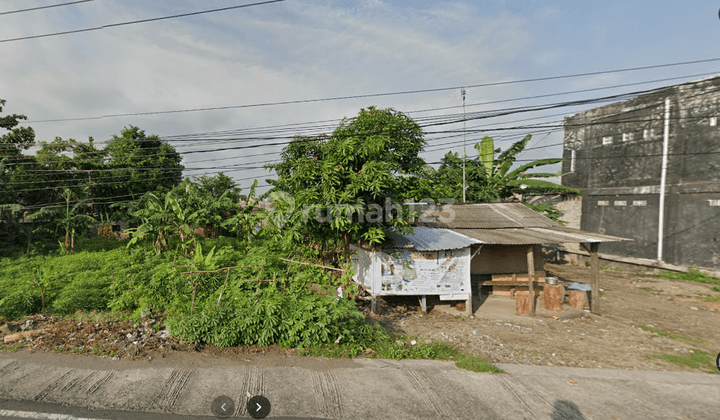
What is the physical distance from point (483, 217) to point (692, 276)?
1020cm

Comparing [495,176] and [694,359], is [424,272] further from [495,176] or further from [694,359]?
[495,176]

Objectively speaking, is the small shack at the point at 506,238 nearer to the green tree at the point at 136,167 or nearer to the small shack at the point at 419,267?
the small shack at the point at 419,267

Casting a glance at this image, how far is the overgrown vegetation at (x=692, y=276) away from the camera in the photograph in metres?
13.7

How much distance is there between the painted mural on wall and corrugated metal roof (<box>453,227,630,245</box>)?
1078 mm

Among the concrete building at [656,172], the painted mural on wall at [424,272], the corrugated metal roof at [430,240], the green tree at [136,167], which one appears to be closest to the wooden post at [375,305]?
the painted mural on wall at [424,272]

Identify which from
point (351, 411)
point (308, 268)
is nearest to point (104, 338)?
point (308, 268)

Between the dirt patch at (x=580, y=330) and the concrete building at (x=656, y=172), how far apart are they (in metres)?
4.15

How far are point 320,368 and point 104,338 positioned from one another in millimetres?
4366

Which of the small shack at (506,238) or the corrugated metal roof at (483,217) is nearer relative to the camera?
the small shack at (506,238)

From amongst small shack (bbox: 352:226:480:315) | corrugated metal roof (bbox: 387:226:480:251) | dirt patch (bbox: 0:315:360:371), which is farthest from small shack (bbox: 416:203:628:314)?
dirt patch (bbox: 0:315:360:371)

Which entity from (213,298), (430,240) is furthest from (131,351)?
(430,240)

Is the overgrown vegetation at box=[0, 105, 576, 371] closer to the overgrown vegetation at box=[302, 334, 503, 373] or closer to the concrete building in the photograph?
the overgrown vegetation at box=[302, 334, 503, 373]

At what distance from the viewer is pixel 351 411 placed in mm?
4434

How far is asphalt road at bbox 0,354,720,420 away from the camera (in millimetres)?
4371
